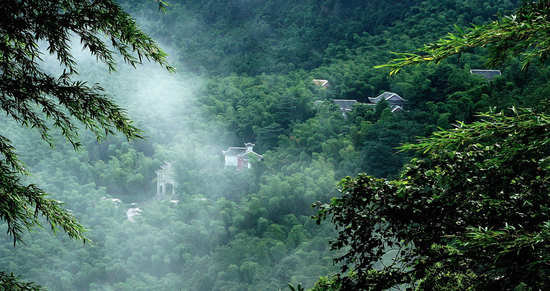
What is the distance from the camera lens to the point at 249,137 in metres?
21.8

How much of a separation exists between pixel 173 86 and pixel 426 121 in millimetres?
16634

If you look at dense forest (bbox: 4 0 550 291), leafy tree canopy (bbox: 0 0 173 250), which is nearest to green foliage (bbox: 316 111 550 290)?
leafy tree canopy (bbox: 0 0 173 250)

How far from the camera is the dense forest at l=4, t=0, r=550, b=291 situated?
13.5 meters

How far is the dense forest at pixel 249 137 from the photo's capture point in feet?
44.3

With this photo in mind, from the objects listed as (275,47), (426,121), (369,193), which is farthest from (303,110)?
(369,193)

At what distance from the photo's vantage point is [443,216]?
5.37 ft

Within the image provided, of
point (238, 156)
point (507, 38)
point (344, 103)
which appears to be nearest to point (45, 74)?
point (507, 38)

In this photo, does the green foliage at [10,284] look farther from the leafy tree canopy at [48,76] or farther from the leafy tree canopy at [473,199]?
the leafy tree canopy at [473,199]

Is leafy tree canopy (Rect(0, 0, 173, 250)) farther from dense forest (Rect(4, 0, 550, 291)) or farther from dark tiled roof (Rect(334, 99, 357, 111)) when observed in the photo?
dark tiled roof (Rect(334, 99, 357, 111))

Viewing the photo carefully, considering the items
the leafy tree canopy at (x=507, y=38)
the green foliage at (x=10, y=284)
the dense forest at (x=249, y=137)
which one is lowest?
the leafy tree canopy at (x=507, y=38)

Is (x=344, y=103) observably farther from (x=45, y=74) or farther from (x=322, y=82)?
(x=45, y=74)

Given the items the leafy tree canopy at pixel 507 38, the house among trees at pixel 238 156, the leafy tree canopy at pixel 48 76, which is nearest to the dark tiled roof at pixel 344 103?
the house among trees at pixel 238 156

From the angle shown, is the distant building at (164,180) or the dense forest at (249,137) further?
the distant building at (164,180)

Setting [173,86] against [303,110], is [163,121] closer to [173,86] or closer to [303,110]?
[173,86]
